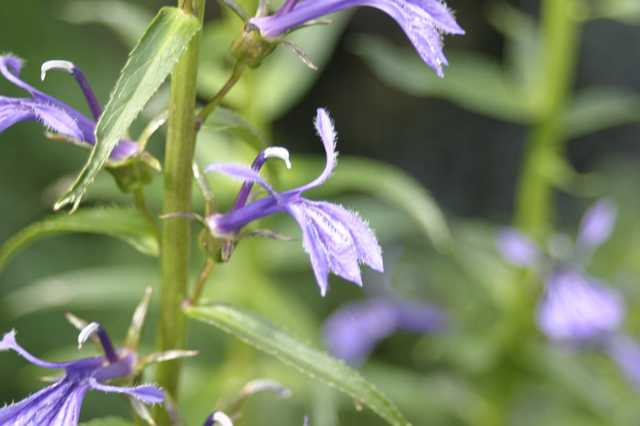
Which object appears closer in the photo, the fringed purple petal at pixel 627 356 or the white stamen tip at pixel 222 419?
the white stamen tip at pixel 222 419

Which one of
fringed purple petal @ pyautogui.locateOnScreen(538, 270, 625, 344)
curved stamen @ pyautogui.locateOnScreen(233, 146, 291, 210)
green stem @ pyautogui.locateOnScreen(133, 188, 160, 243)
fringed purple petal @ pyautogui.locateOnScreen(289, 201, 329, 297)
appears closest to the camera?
fringed purple petal @ pyautogui.locateOnScreen(289, 201, 329, 297)

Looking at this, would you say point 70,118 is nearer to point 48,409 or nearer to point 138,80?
point 138,80

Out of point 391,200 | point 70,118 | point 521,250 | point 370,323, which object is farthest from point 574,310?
point 70,118

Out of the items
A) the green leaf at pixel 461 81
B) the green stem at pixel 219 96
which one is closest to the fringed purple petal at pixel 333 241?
the green stem at pixel 219 96

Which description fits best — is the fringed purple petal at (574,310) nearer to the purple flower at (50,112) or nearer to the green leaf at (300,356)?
the green leaf at (300,356)

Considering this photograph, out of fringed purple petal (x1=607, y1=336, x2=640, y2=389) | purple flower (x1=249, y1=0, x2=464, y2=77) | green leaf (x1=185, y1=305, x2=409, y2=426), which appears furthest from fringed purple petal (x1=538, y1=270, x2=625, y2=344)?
purple flower (x1=249, y1=0, x2=464, y2=77)

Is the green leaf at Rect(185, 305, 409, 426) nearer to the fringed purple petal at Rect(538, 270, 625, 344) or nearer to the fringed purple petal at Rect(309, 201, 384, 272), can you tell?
the fringed purple petal at Rect(309, 201, 384, 272)

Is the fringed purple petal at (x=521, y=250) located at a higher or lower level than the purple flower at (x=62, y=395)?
lower
